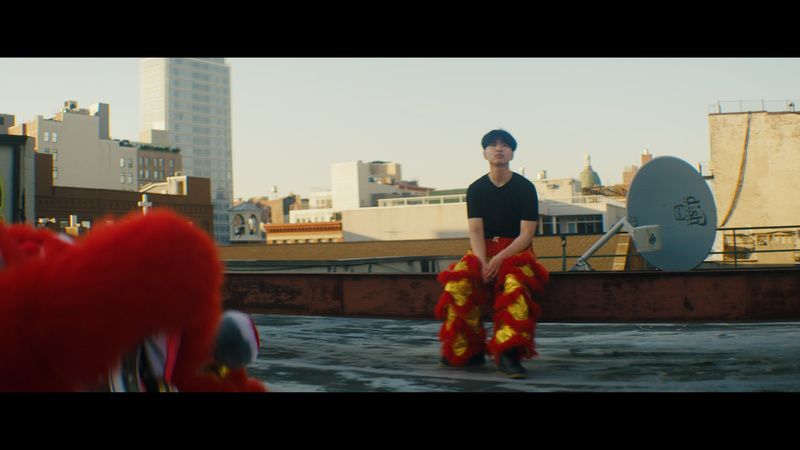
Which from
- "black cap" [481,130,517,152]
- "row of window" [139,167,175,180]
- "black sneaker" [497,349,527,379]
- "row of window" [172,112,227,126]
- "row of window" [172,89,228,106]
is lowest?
"black sneaker" [497,349,527,379]

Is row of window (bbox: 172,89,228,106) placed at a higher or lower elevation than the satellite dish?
higher

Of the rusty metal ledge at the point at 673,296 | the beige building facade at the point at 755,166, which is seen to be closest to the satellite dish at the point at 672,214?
the rusty metal ledge at the point at 673,296

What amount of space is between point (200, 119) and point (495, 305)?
169 metres

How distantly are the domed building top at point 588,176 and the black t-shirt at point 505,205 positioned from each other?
10903cm

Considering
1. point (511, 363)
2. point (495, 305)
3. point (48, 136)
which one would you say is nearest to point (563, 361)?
point (511, 363)

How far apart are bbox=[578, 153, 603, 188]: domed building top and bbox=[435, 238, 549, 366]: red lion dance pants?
109m

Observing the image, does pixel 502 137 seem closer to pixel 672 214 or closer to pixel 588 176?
pixel 672 214

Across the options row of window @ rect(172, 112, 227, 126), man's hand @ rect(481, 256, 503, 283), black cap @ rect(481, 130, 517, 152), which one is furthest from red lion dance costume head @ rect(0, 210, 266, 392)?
row of window @ rect(172, 112, 227, 126)

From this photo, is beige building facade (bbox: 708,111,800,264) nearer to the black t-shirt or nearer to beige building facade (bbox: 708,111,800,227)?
beige building facade (bbox: 708,111,800,227)

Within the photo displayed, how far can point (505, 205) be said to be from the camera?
192 inches

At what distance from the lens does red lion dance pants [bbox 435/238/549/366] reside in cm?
450

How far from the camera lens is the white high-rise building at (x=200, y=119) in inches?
6063

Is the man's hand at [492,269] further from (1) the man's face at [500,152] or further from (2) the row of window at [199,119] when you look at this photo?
(2) the row of window at [199,119]

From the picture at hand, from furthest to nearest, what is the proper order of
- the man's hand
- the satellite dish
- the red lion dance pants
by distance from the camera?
the satellite dish, the man's hand, the red lion dance pants
